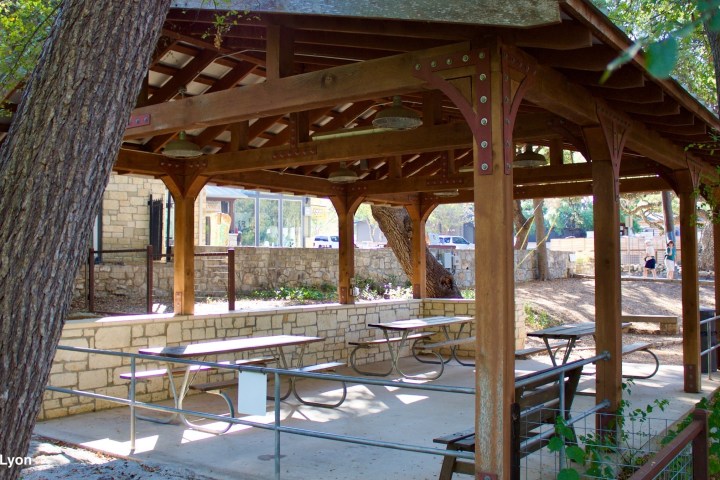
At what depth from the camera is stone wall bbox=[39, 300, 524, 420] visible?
7453 millimetres

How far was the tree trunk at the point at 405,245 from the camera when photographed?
47.0ft

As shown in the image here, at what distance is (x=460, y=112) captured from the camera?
633 centimetres

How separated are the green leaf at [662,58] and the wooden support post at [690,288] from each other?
800 cm

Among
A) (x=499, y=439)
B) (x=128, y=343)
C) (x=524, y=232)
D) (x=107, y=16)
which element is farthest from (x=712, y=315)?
(x=524, y=232)

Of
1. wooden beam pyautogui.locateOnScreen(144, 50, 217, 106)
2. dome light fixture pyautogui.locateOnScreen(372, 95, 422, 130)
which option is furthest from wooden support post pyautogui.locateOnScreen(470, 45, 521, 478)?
wooden beam pyautogui.locateOnScreen(144, 50, 217, 106)

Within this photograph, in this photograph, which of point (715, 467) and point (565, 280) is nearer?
point (715, 467)

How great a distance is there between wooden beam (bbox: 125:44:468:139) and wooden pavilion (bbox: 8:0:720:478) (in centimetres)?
1

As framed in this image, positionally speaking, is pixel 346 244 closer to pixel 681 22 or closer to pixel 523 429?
pixel 681 22

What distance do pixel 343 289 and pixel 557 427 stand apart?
7.55 metres

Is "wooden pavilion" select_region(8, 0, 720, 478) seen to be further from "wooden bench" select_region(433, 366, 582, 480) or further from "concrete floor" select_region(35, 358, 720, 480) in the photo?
"concrete floor" select_region(35, 358, 720, 480)

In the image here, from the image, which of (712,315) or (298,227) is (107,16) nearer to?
(712,315)

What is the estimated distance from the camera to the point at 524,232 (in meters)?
21.5

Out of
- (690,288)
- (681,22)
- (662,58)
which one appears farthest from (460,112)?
(662,58)

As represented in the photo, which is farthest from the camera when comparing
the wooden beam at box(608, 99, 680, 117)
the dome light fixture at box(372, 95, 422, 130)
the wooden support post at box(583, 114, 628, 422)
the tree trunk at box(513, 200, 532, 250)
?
the tree trunk at box(513, 200, 532, 250)
